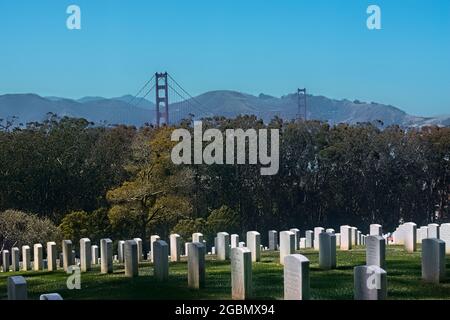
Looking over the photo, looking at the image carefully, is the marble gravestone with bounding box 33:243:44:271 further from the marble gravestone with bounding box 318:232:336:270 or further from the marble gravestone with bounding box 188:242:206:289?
the marble gravestone with bounding box 318:232:336:270

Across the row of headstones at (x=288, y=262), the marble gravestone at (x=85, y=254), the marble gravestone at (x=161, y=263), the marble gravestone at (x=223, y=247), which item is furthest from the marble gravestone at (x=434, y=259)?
the marble gravestone at (x=85, y=254)

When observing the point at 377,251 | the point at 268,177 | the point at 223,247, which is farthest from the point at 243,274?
the point at 268,177

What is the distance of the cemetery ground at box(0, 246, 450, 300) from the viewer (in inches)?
387

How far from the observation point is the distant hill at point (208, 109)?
47.4m

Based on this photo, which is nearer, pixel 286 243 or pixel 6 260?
pixel 286 243

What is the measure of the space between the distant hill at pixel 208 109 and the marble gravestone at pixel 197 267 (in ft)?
104

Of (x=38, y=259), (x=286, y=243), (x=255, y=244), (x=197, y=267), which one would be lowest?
(x=38, y=259)

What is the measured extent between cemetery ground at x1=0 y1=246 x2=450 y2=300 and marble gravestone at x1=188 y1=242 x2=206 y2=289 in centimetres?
16

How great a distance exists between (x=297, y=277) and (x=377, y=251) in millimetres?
2727

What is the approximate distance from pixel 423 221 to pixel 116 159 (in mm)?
19045

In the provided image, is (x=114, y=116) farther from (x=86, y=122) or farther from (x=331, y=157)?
(x=331, y=157)

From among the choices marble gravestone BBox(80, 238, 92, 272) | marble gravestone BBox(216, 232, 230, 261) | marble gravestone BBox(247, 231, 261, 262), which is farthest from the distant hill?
marble gravestone BBox(247, 231, 261, 262)

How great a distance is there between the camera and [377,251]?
10.8 m

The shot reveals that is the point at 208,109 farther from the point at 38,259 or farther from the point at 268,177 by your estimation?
the point at 38,259
